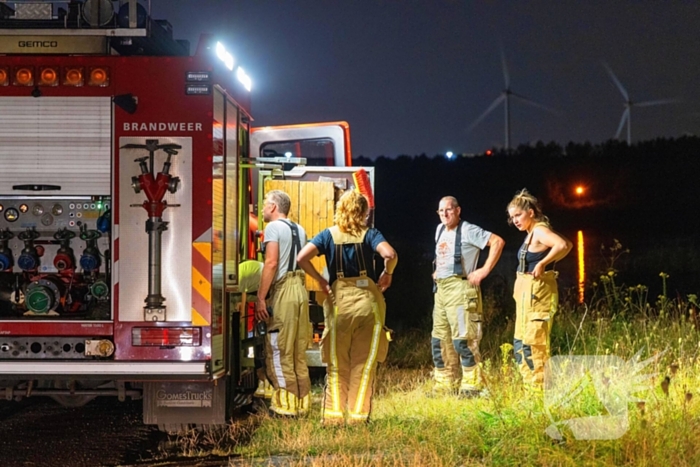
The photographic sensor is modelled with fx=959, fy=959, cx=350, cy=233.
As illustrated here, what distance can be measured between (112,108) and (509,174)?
284 ft

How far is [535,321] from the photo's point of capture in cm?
768

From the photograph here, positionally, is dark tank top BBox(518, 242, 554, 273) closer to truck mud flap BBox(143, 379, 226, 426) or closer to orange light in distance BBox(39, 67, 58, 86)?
truck mud flap BBox(143, 379, 226, 426)

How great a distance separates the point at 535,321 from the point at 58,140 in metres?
3.90

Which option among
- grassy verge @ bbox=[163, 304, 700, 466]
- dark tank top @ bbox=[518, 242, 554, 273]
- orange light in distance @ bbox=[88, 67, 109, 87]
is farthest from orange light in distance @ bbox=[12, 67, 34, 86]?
dark tank top @ bbox=[518, 242, 554, 273]

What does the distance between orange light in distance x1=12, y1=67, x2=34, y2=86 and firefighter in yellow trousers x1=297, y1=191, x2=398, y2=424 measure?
2.24 metres

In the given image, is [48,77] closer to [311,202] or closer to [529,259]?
[311,202]

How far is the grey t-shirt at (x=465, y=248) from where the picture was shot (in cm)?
868

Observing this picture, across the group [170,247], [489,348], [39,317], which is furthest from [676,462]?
[489,348]

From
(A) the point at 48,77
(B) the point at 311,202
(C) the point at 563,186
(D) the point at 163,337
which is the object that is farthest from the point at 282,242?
(C) the point at 563,186

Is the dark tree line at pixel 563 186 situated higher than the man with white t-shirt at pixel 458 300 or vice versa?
the dark tree line at pixel 563 186

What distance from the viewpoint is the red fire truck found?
6.19 m

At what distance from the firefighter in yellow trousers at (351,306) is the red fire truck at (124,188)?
2.99ft

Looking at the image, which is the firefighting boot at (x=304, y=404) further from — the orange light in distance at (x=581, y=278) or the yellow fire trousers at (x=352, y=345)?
the orange light in distance at (x=581, y=278)

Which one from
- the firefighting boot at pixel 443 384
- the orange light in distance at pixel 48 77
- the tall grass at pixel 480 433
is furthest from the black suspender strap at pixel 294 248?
the orange light in distance at pixel 48 77
